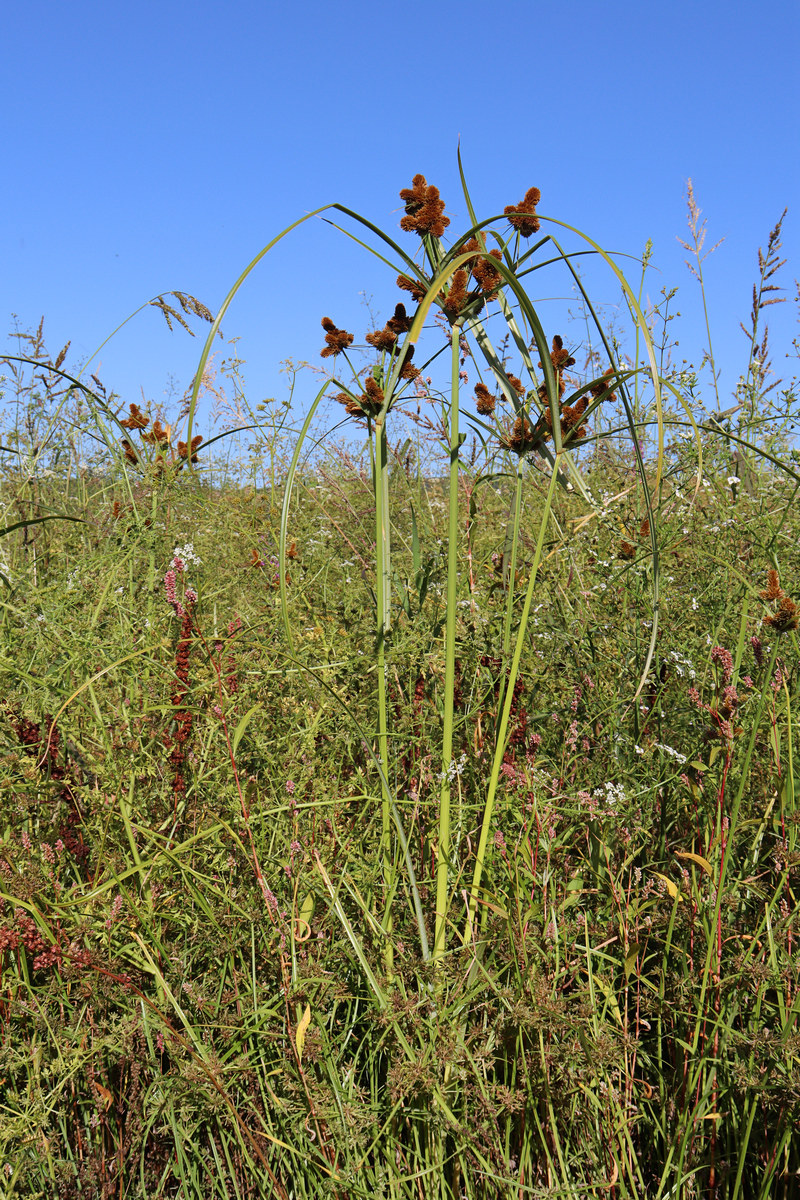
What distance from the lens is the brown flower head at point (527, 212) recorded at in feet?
3.93

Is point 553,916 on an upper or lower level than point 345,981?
upper

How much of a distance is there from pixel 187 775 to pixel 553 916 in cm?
69

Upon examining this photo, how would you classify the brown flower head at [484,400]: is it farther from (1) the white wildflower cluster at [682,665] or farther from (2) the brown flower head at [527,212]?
(1) the white wildflower cluster at [682,665]

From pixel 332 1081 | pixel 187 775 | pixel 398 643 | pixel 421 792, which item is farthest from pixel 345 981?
pixel 398 643

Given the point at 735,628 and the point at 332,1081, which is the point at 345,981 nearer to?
the point at 332,1081

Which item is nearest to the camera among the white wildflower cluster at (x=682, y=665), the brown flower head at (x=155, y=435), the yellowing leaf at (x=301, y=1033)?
the yellowing leaf at (x=301, y=1033)

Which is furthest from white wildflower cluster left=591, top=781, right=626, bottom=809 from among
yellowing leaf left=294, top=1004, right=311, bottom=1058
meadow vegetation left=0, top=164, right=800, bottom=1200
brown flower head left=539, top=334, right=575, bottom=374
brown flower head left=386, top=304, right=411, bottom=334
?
brown flower head left=386, top=304, right=411, bottom=334

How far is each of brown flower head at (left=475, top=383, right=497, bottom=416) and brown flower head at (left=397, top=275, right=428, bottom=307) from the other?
257 millimetres

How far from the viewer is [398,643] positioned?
56.7 inches

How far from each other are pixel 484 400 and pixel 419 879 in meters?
0.86

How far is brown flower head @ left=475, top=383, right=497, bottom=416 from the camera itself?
55.9 inches

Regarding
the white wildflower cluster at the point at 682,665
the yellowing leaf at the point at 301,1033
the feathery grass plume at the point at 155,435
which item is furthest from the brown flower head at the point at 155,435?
the yellowing leaf at the point at 301,1033

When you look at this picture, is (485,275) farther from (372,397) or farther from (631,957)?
(631,957)

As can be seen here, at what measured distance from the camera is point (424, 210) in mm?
1163
